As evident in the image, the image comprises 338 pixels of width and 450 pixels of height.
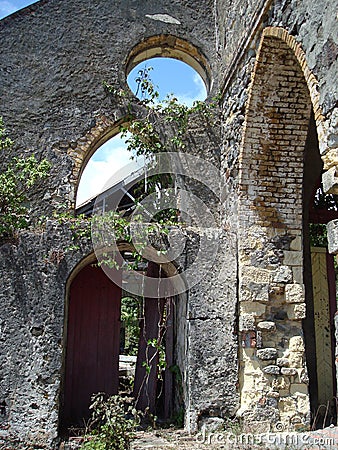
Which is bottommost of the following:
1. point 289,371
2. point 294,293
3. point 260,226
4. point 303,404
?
point 303,404

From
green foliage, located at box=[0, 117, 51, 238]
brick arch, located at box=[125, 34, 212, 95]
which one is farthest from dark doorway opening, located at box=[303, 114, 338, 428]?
green foliage, located at box=[0, 117, 51, 238]

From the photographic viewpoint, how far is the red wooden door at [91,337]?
6.39m

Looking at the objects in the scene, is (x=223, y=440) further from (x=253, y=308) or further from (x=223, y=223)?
(x=223, y=223)

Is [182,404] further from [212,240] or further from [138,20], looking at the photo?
[138,20]

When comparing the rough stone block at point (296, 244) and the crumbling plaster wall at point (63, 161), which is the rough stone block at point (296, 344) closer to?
the crumbling plaster wall at point (63, 161)

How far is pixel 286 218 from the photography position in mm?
5676

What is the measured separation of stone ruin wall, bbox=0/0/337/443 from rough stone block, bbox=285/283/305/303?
13 mm

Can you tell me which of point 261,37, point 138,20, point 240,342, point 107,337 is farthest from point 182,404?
point 138,20

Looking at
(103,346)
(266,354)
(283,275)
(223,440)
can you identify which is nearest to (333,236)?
(283,275)

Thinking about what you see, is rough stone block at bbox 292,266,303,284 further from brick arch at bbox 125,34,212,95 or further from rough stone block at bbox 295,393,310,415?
brick arch at bbox 125,34,212,95

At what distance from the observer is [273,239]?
18.4 feet

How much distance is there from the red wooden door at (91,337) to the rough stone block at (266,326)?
224 centimetres

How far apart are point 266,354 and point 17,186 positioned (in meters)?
3.85

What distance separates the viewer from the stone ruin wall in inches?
190
